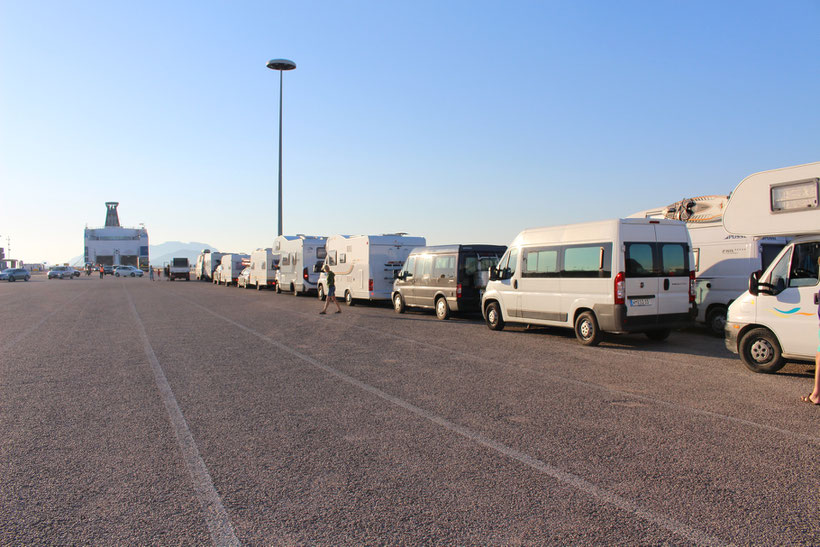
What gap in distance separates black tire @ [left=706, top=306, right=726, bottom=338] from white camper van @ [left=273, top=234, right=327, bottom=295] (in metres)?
18.3

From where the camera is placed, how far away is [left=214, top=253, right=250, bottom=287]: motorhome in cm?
4459

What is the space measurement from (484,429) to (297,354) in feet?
18.5

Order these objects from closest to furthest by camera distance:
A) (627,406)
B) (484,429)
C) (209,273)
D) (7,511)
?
1. (7,511)
2. (484,429)
3. (627,406)
4. (209,273)

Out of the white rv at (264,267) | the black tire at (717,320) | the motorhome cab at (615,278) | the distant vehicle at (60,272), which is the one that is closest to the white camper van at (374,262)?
the motorhome cab at (615,278)

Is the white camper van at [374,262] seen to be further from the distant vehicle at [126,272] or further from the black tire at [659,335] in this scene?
the distant vehicle at [126,272]

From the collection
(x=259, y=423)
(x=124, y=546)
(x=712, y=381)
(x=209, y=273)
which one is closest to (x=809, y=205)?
(x=712, y=381)

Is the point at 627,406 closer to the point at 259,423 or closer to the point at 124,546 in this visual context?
the point at 259,423

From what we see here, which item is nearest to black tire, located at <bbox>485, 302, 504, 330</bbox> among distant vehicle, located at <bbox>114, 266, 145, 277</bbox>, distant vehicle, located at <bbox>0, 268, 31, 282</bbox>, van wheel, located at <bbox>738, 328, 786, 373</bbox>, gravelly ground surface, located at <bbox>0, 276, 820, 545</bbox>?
gravelly ground surface, located at <bbox>0, 276, 820, 545</bbox>

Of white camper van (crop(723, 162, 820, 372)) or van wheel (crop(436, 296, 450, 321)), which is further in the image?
van wheel (crop(436, 296, 450, 321))

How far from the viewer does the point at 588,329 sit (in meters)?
11.9

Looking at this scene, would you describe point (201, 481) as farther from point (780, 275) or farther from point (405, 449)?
point (780, 275)

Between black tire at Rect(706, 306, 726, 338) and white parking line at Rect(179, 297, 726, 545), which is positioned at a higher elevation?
black tire at Rect(706, 306, 726, 338)

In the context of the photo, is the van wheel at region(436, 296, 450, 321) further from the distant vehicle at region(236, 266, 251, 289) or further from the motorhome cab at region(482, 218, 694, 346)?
the distant vehicle at region(236, 266, 251, 289)

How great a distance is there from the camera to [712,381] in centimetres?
822
